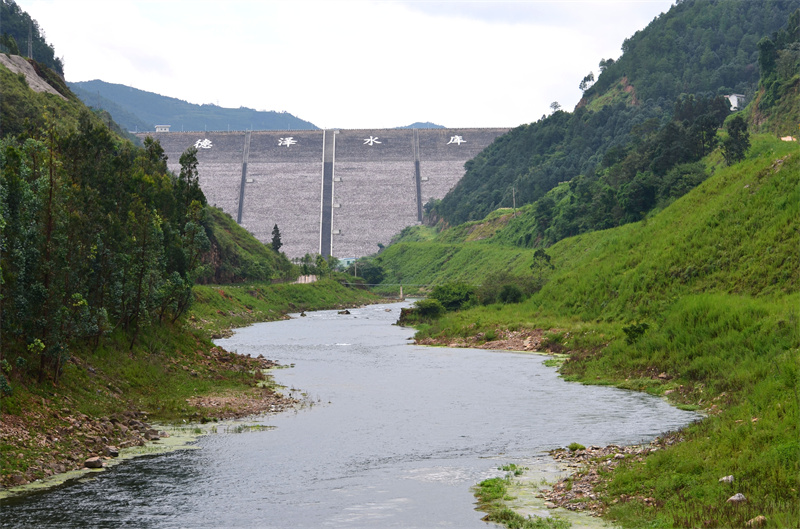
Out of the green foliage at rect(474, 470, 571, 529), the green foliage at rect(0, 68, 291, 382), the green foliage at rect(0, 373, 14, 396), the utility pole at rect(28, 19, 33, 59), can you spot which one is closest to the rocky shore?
the green foliage at rect(0, 373, 14, 396)

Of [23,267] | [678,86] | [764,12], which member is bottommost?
[23,267]

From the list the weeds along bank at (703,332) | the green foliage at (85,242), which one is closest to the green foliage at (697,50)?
the weeds along bank at (703,332)

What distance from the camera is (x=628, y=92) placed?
559ft

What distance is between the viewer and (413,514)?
1781 cm

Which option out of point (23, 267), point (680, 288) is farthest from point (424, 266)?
point (23, 267)

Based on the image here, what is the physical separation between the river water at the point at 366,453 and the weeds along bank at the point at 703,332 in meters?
2.85

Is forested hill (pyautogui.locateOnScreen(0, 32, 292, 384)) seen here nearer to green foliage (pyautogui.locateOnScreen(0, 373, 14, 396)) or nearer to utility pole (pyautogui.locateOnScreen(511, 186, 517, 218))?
green foliage (pyautogui.locateOnScreen(0, 373, 14, 396))

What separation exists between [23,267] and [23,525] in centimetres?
968

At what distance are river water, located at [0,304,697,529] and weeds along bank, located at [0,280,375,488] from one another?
1.51 meters

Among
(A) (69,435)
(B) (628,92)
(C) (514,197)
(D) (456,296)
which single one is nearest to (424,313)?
(D) (456,296)

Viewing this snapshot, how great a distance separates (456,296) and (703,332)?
42.6m

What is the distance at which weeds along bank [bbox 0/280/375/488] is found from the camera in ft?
69.4

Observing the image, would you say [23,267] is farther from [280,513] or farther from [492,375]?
[492,375]

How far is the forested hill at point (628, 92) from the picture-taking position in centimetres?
15588
